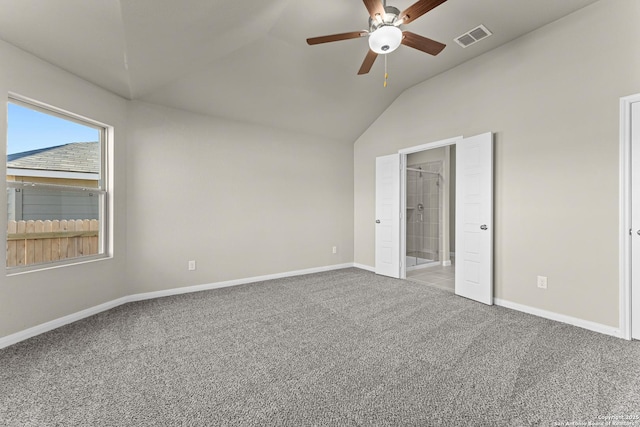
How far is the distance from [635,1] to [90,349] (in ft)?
17.7

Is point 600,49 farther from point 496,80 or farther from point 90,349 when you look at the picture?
point 90,349

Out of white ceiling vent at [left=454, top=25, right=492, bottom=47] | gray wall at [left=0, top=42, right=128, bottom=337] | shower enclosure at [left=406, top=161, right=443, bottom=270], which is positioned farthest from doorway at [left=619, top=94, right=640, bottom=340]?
Result: gray wall at [left=0, top=42, right=128, bottom=337]

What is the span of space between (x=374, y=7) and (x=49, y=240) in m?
3.58

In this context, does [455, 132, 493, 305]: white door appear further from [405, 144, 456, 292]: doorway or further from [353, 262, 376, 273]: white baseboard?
[405, 144, 456, 292]: doorway

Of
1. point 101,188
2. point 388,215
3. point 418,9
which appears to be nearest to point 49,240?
point 101,188

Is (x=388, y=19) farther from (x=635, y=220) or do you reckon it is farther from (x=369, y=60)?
(x=635, y=220)

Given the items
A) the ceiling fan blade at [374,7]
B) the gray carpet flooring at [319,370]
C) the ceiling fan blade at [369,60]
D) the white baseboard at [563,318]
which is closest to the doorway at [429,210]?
the white baseboard at [563,318]

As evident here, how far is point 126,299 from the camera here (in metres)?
3.47

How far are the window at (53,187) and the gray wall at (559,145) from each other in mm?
4444

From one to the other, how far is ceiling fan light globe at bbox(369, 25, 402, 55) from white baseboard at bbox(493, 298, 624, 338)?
299 centimetres

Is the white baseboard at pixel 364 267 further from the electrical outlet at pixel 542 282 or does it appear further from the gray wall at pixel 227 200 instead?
the electrical outlet at pixel 542 282

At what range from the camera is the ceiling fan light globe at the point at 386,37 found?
217cm

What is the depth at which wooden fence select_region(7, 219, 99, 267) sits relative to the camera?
2520mm

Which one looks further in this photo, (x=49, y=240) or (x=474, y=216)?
(x=474, y=216)
